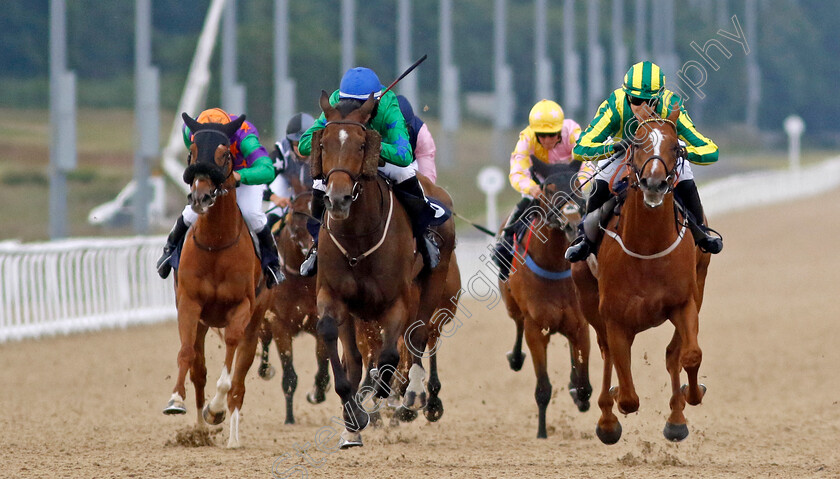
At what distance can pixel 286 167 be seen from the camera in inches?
421

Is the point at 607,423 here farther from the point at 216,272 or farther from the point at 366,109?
the point at 216,272

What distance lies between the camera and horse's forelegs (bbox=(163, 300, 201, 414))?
8008mm

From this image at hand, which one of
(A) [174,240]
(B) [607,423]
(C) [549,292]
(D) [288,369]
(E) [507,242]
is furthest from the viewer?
(D) [288,369]

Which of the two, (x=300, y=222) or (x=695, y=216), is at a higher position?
(x=300, y=222)

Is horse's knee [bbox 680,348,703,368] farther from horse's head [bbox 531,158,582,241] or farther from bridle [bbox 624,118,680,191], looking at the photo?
horse's head [bbox 531,158,582,241]

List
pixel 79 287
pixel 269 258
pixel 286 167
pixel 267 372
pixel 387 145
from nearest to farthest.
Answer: pixel 387 145
pixel 269 258
pixel 267 372
pixel 286 167
pixel 79 287

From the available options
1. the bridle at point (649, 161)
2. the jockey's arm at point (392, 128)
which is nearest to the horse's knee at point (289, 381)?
the jockey's arm at point (392, 128)

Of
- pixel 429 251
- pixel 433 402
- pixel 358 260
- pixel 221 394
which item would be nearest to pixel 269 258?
pixel 221 394

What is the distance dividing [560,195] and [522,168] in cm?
82

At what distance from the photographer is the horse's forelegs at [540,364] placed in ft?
31.4

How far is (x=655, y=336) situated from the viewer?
16.1 m

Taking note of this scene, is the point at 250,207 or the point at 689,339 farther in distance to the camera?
the point at 250,207

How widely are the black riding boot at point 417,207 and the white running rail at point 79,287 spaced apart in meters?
7.54

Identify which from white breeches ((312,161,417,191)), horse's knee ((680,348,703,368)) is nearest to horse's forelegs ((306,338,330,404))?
white breeches ((312,161,417,191))
